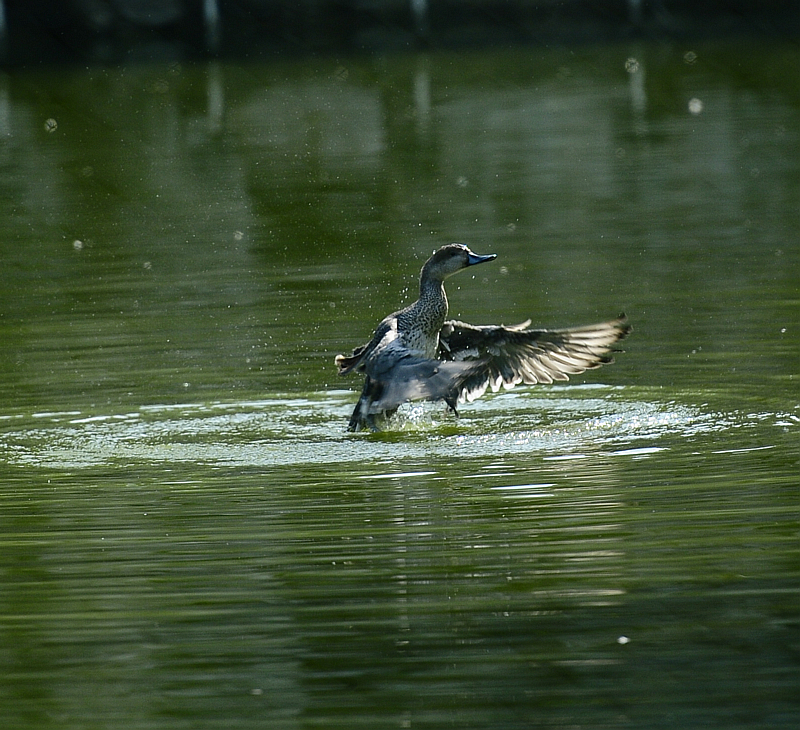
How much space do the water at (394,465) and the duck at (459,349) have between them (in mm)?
194

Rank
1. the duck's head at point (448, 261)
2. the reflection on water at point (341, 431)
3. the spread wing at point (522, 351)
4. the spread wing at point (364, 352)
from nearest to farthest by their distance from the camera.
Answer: the reflection on water at point (341, 431), the spread wing at point (364, 352), the spread wing at point (522, 351), the duck's head at point (448, 261)

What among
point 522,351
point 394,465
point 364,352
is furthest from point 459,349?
point 394,465

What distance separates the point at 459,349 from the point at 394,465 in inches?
52.7

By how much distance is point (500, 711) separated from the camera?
466 centimetres

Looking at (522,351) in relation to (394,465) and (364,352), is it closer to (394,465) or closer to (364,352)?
(364,352)

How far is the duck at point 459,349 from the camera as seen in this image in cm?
823

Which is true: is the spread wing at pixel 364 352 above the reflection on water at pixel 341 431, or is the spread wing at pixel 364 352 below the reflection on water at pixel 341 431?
above

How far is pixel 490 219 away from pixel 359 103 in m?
11.6

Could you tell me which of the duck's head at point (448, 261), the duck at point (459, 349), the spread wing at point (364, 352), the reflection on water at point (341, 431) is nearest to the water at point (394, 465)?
the reflection on water at point (341, 431)

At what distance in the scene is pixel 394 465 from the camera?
25.1ft

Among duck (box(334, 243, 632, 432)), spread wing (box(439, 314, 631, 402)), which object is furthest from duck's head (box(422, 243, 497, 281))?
spread wing (box(439, 314, 631, 402))

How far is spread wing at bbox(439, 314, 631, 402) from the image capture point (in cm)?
856

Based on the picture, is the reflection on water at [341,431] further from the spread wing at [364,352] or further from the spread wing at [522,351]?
the spread wing at [364,352]

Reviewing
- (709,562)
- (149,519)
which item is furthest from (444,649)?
(149,519)
